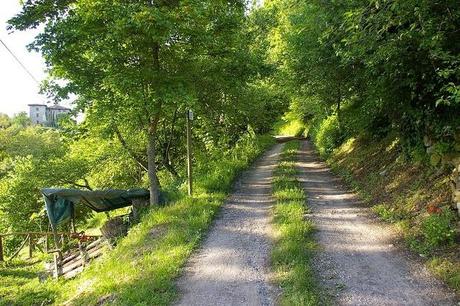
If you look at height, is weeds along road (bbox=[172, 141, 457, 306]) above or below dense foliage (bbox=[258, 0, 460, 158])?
below

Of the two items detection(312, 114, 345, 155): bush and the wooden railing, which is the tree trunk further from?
detection(312, 114, 345, 155): bush

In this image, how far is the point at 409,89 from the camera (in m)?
8.46

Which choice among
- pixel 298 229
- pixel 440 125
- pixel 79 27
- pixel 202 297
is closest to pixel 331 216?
pixel 298 229

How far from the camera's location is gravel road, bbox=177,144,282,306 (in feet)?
18.0

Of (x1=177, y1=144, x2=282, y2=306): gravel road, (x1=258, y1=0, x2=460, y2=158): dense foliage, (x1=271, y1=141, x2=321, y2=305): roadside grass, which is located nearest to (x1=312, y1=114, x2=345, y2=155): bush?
(x1=258, y1=0, x2=460, y2=158): dense foliage

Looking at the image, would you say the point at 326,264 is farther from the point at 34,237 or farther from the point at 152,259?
the point at 34,237

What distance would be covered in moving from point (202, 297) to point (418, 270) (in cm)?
317

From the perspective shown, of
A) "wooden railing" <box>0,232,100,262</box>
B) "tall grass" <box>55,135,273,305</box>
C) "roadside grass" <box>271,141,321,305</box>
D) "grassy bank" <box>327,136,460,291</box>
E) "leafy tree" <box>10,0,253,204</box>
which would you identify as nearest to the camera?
"roadside grass" <box>271,141,321,305</box>

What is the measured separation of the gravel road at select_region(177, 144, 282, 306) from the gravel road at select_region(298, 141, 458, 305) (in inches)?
38.0

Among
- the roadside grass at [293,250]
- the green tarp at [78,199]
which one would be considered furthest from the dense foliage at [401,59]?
the green tarp at [78,199]

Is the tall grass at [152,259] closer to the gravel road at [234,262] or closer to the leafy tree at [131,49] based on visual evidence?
the gravel road at [234,262]

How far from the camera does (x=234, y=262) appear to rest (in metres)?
6.63

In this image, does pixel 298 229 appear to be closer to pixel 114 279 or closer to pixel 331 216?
pixel 331 216

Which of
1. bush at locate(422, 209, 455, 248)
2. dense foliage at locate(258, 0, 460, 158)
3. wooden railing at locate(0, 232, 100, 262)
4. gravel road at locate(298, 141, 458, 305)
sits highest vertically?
dense foliage at locate(258, 0, 460, 158)
